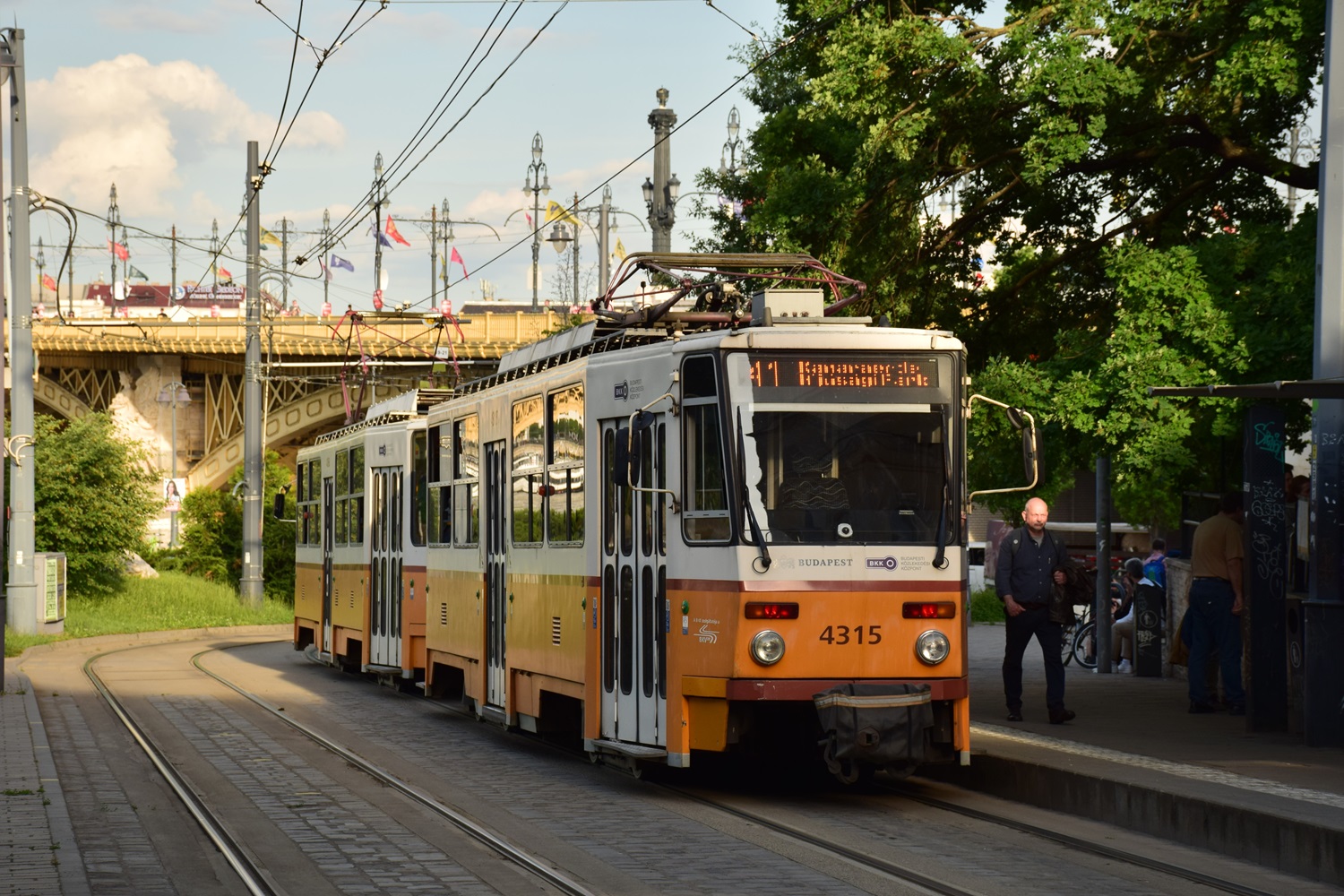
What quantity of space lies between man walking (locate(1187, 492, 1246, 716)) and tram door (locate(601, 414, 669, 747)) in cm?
544

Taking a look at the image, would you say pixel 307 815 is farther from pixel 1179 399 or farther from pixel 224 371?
pixel 224 371

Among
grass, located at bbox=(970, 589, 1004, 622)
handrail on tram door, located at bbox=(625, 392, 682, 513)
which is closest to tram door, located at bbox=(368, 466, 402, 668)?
handrail on tram door, located at bbox=(625, 392, 682, 513)

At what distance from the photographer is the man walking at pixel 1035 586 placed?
14227mm

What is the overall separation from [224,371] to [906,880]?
59.7m

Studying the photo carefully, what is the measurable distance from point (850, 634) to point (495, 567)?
4.93 meters

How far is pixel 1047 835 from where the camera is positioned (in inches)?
393

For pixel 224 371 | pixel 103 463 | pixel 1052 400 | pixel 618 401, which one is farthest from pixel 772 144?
pixel 224 371

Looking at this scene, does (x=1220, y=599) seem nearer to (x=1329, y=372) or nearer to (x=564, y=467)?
(x=1329, y=372)

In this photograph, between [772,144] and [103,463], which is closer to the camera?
[772,144]

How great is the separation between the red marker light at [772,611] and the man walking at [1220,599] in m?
5.52

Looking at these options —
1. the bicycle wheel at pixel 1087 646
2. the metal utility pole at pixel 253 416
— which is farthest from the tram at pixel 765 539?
the metal utility pole at pixel 253 416

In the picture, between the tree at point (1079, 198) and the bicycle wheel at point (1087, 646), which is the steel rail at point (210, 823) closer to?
the tree at point (1079, 198)

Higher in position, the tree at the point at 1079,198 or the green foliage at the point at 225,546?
the tree at the point at 1079,198

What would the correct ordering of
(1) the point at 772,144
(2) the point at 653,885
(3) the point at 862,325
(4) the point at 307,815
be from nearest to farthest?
(2) the point at 653,885
(4) the point at 307,815
(3) the point at 862,325
(1) the point at 772,144
